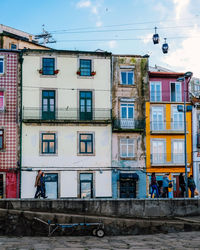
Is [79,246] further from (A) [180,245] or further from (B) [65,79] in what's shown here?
(B) [65,79]

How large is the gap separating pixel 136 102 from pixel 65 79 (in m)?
6.56

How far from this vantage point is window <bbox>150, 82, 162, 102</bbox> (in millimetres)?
34250

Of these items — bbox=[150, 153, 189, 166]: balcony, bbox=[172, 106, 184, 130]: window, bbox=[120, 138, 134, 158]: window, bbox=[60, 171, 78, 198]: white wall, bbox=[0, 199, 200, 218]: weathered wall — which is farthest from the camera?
bbox=[172, 106, 184, 130]: window

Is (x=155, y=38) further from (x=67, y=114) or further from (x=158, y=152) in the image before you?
(x=67, y=114)

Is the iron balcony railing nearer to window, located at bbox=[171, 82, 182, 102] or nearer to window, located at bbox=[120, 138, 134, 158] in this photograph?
window, located at bbox=[120, 138, 134, 158]

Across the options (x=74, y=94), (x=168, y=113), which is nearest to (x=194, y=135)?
(x=168, y=113)

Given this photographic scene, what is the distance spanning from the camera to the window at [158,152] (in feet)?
108

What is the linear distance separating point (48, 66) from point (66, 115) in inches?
177

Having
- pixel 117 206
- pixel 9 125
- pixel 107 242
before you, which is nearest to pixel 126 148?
pixel 9 125

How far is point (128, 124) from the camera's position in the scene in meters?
32.7

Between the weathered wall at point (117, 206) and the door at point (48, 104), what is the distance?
14366 mm

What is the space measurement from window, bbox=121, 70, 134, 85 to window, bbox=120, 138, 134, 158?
5.08m

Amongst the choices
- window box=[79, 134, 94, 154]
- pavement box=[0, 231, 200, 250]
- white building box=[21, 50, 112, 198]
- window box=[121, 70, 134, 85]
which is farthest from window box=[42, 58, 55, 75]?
pavement box=[0, 231, 200, 250]

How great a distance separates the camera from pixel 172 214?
19.0 meters
